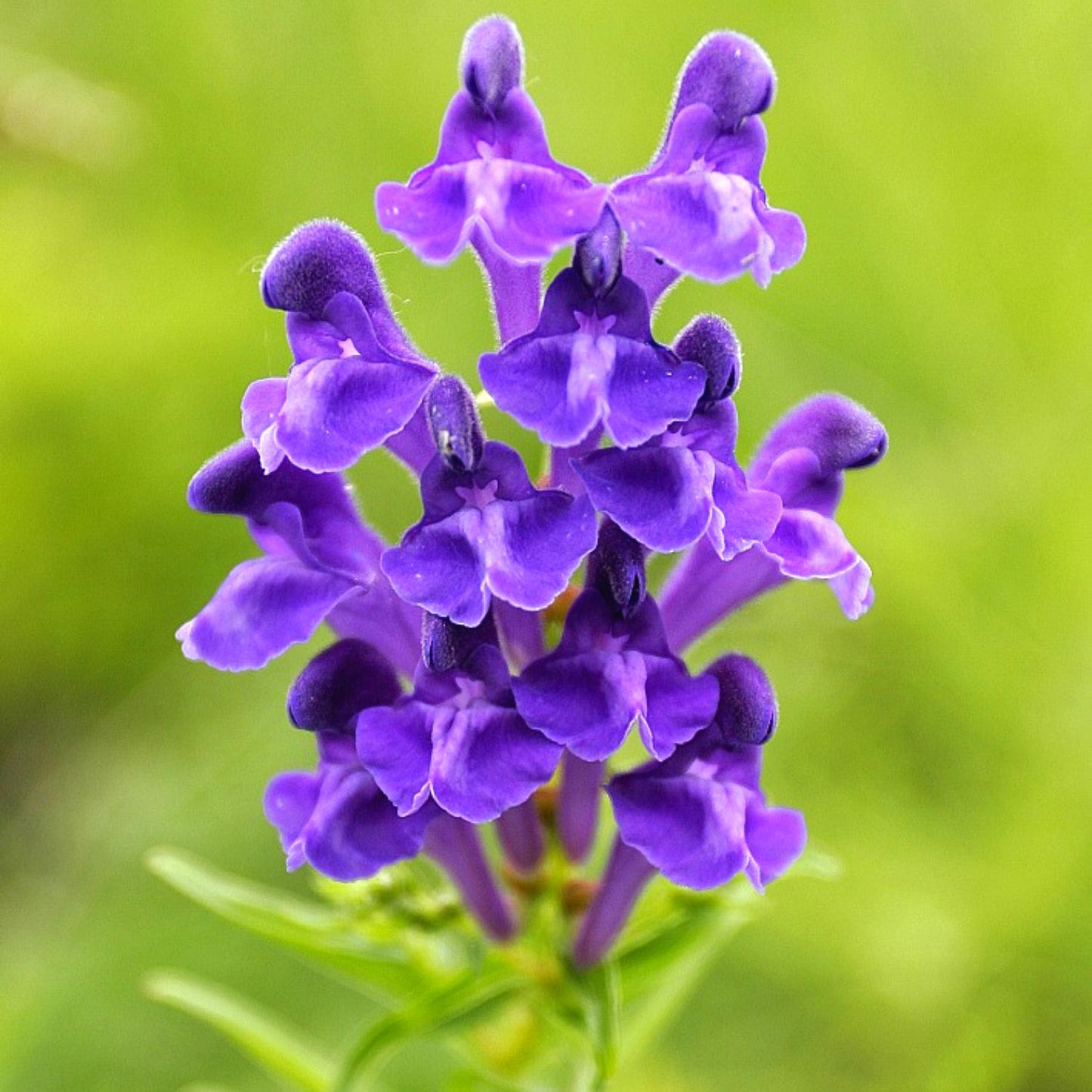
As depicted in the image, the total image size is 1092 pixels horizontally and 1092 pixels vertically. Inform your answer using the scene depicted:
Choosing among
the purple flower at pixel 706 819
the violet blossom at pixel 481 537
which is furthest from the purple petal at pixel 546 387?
the purple flower at pixel 706 819

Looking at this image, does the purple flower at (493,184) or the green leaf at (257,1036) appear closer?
the purple flower at (493,184)

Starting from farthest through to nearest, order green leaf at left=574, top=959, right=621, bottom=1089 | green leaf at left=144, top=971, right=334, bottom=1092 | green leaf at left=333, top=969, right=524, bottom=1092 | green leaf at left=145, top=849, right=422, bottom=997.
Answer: green leaf at left=144, top=971, right=334, bottom=1092 → green leaf at left=145, top=849, right=422, bottom=997 → green leaf at left=333, top=969, right=524, bottom=1092 → green leaf at left=574, top=959, right=621, bottom=1089

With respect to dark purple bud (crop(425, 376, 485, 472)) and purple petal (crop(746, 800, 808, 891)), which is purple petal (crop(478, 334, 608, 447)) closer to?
dark purple bud (crop(425, 376, 485, 472))

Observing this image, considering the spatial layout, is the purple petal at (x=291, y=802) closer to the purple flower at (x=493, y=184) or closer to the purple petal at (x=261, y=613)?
the purple petal at (x=261, y=613)

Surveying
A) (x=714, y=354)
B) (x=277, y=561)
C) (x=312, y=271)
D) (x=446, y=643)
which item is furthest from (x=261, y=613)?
(x=714, y=354)

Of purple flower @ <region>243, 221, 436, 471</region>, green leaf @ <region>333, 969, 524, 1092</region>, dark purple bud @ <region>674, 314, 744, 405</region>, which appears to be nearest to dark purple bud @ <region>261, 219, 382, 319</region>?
purple flower @ <region>243, 221, 436, 471</region>

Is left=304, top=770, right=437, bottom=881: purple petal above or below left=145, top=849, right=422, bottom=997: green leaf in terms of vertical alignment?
above

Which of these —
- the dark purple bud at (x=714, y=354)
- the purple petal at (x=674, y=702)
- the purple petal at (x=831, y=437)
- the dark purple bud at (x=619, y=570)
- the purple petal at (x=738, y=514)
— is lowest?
the purple petal at (x=674, y=702)
